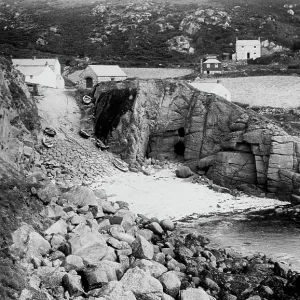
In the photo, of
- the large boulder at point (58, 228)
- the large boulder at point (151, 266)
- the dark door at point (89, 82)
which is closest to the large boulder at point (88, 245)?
the large boulder at point (58, 228)

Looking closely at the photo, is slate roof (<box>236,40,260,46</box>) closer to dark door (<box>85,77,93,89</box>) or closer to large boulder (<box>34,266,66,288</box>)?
dark door (<box>85,77,93,89</box>)

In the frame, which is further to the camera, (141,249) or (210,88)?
(210,88)

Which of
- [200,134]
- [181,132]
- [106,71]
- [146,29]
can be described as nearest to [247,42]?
[146,29]

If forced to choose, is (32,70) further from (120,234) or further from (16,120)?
(120,234)

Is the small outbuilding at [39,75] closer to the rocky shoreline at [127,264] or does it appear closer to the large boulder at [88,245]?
the rocky shoreline at [127,264]

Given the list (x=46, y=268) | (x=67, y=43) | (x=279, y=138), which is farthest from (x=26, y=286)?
(x=67, y=43)

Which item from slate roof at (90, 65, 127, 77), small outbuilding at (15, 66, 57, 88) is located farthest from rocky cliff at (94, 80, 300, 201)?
slate roof at (90, 65, 127, 77)

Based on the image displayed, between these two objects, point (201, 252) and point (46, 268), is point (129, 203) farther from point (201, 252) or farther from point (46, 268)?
point (46, 268)
